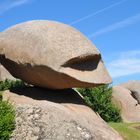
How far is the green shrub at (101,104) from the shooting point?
2312cm

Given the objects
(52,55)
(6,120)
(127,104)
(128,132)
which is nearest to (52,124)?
(6,120)

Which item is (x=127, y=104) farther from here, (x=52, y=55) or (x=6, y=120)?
(x=6, y=120)

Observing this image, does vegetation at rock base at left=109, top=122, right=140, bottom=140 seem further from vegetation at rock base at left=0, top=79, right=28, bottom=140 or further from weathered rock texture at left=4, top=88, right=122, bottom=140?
vegetation at rock base at left=0, top=79, right=28, bottom=140

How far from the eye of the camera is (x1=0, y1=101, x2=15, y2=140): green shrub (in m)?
12.3

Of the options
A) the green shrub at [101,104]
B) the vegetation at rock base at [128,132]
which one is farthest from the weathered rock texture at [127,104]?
the vegetation at rock base at [128,132]

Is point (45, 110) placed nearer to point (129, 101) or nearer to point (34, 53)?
point (34, 53)

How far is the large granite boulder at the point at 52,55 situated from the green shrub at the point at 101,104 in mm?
7228

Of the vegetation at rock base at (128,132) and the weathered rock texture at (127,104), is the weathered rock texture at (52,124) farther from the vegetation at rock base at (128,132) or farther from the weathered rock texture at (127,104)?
the weathered rock texture at (127,104)

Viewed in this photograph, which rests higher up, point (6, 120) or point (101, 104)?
point (6, 120)

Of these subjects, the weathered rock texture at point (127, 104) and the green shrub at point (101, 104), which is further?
the weathered rock texture at point (127, 104)

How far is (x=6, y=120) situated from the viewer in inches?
489

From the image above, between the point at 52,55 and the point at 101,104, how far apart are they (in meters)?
8.83

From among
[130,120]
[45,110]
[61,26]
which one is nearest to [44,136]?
[45,110]

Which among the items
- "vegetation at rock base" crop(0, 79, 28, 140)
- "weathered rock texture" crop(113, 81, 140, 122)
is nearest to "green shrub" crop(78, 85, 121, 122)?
"weathered rock texture" crop(113, 81, 140, 122)
